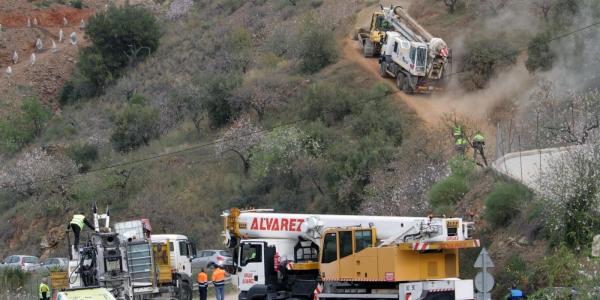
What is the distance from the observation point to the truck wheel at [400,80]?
55.4 meters

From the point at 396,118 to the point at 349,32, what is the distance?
15.5 m

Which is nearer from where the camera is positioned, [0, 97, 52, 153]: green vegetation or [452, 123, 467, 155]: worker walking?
[452, 123, 467, 155]: worker walking

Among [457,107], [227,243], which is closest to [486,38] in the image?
[457,107]

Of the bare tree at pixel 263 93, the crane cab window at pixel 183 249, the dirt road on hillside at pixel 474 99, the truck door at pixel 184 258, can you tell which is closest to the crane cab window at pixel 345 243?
the truck door at pixel 184 258

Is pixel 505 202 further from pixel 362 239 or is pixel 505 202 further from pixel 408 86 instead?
pixel 408 86

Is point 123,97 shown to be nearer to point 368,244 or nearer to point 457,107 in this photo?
point 457,107

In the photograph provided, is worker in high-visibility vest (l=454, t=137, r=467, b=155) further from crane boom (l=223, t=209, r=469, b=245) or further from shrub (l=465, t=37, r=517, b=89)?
crane boom (l=223, t=209, r=469, b=245)

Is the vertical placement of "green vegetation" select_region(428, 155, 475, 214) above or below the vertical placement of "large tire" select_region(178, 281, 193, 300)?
above

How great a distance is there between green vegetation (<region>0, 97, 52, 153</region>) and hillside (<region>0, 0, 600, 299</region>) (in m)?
0.16

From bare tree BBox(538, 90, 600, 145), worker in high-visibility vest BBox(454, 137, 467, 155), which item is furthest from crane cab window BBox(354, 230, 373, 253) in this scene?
worker in high-visibility vest BBox(454, 137, 467, 155)

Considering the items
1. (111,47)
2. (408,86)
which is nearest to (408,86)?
(408,86)

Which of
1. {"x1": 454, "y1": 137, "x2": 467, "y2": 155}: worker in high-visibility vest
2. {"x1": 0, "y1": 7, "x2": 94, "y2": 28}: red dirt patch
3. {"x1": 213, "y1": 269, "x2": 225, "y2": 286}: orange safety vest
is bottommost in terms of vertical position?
{"x1": 213, "y1": 269, "x2": 225, "y2": 286}: orange safety vest

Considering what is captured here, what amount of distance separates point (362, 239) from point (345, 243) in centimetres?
46

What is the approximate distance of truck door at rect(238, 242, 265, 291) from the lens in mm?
28578
